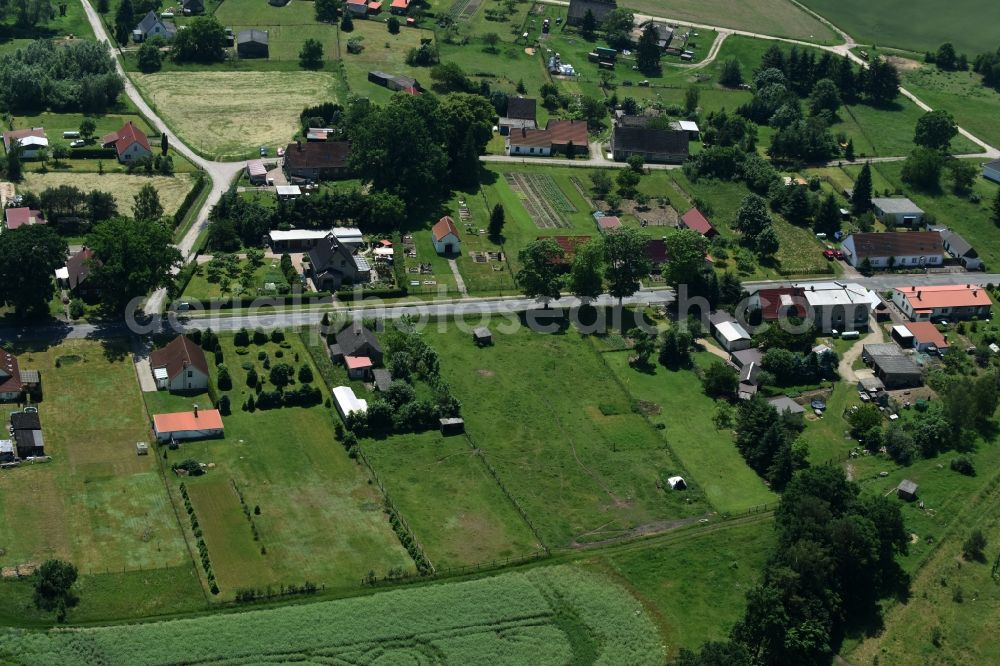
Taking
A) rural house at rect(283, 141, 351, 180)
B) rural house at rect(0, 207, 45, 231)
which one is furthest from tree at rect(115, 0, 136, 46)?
rural house at rect(0, 207, 45, 231)

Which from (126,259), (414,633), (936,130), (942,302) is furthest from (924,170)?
(414,633)

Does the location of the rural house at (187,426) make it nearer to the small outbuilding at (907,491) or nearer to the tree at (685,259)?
the tree at (685,259)

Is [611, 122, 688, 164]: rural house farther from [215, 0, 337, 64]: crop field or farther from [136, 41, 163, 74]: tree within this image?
[136, 41, 163, 74]: tree

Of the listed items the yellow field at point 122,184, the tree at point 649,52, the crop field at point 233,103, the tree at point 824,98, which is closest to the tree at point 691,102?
the tree at point 649,52

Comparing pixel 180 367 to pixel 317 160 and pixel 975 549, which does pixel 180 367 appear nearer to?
pixel 317 160

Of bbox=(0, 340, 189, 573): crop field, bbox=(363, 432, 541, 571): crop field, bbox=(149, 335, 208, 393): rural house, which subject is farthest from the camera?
bbox=(149, 335, 208, 393): rural house

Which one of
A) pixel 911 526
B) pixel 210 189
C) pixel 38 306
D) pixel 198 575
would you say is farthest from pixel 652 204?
pixel 198 575
